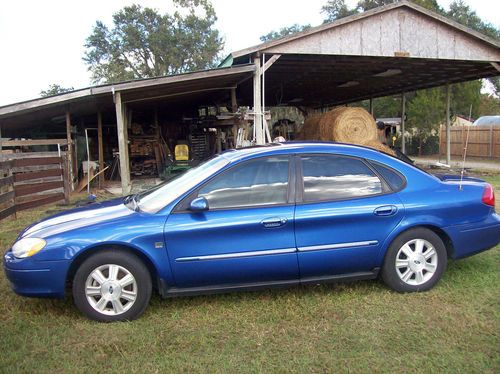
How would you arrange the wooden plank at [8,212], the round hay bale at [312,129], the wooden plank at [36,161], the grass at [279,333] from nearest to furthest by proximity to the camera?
1. the grass at [279,333]
2. the wooden plank at [8,212]
3. the wooden plank at [36,161]
4. the round hay bale at [312,129]

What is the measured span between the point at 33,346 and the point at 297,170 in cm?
259

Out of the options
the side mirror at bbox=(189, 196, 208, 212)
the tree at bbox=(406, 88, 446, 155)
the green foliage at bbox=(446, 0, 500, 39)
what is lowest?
the side mirror at bbox=(189, 196, 208, 212)

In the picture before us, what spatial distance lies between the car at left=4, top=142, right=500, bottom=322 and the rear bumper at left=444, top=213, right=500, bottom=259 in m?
0.01

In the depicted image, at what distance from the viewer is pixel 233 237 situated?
154 inches

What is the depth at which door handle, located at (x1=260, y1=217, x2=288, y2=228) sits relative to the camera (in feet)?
12.9

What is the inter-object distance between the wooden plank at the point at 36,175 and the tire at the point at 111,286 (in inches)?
254

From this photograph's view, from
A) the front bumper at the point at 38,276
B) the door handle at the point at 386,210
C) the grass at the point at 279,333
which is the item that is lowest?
the grass at the point at 279,333

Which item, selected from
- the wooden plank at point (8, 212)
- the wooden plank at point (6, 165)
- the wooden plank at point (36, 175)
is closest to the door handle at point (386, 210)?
the wooden plank at point (8, 212)

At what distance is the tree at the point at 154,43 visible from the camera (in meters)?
45.1

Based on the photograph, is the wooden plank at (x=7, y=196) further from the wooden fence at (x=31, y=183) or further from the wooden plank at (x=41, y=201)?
the wooden plank at (x=41, y=201)

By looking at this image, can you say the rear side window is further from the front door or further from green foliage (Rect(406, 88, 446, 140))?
green foliage (Rect(406, 88, 446, 140))

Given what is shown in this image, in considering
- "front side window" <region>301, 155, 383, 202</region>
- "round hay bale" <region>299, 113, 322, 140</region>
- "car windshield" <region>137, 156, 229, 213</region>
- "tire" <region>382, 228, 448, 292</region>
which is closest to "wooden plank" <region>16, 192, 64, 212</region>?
"car windshield" <region>137, 156, 229, 213</region>

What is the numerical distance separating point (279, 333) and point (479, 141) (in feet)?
82.0

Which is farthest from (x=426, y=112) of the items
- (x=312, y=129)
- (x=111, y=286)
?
(x=111, y=286)
